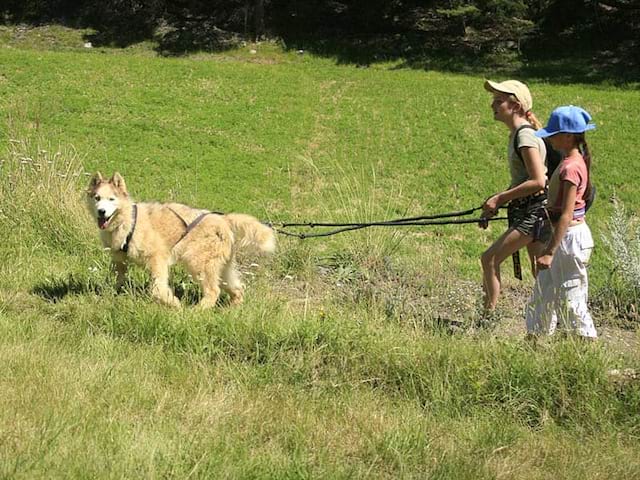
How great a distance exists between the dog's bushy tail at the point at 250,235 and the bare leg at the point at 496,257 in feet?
5.62

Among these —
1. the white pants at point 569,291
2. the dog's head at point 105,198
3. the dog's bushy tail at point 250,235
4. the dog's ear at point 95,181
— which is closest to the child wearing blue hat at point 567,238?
the white pants at point 569,291

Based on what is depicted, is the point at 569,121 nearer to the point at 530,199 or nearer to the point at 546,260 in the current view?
the point at 530,199

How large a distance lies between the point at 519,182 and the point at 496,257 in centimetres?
57

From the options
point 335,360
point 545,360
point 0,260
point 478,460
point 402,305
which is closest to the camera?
point 478,460

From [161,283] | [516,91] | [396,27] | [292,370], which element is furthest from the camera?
[396,27]

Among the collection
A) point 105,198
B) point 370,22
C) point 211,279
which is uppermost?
point 105,198

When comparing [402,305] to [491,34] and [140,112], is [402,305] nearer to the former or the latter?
[140,112]

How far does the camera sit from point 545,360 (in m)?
4.09

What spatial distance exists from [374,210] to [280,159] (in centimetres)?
893

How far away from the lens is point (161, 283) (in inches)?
216

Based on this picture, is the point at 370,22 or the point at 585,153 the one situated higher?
the point at 585,153

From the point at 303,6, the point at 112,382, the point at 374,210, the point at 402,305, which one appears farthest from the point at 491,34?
the point at 112,382

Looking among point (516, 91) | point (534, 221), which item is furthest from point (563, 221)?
point (516, 91)

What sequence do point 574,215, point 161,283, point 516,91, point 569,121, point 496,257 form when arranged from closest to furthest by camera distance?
point 569,121 → point 574,215 → point 516,91 → point 496,257 → point 161,283
